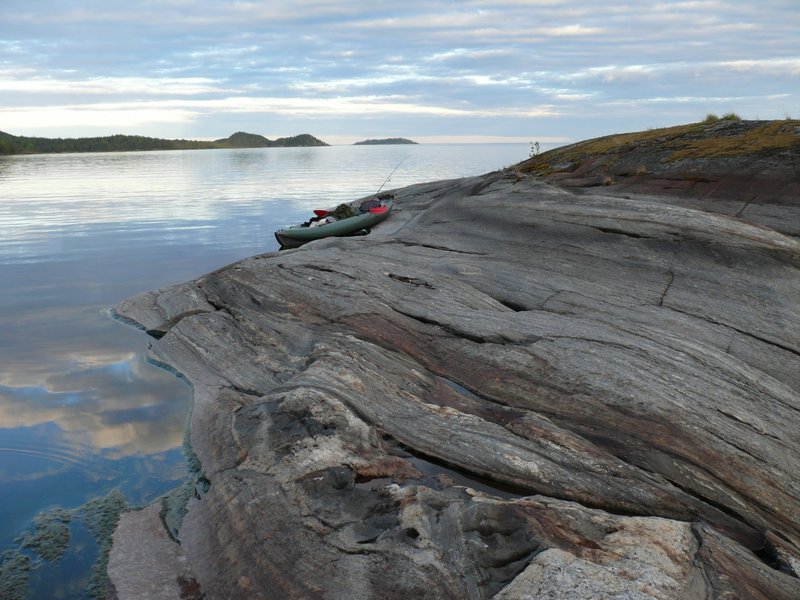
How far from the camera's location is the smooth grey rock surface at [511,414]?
833 cm

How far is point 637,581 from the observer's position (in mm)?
7512

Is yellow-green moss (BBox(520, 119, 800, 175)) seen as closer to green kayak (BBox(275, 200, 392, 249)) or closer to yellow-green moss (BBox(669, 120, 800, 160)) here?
yellow-green moss (BBox(669, 120, 800, 160))

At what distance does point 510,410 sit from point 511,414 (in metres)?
0.13

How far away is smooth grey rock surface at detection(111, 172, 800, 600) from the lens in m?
8.33

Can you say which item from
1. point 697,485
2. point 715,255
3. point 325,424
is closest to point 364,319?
point 325,424

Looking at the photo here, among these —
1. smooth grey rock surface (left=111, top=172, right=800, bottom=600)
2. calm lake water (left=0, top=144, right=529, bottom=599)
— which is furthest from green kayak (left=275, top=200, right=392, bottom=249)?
smooth grey rock surface (left=111, top=172, right=800, bottom=600)

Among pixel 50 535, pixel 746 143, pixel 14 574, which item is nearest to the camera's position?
pixel 14 574

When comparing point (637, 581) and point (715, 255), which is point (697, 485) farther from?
point (715, 255)

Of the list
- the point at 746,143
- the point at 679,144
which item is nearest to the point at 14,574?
the point at 746,143

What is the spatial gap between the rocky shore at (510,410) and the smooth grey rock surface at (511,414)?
45 mm

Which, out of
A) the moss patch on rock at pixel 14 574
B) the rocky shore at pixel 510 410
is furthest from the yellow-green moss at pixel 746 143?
the moss patch on rock at pixel 14 574

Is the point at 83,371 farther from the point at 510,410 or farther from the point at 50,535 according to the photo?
the point at 510,410

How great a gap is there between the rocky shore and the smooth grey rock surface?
0.04 metres

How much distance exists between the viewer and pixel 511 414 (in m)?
12.0
